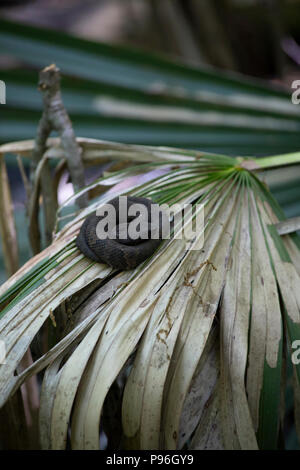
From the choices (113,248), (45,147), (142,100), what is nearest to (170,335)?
(113,248)

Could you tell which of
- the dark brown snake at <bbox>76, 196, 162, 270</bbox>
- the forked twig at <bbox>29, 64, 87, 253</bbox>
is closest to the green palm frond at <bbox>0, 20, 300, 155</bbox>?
the forked twig at <bbox>29, 64, 87, 253</bbox>

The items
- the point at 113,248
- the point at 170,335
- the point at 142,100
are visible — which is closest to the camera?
the point at 170,335

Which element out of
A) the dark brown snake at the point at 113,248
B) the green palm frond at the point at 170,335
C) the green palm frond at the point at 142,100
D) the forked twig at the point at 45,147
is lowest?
the green palm frond at the point at 170,335

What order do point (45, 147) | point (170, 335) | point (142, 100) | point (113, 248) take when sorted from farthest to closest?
point (142, 100) → point (45, 147) → point (113, 248) → point (170, 335)

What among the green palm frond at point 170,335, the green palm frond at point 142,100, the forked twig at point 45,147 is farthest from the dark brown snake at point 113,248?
the green palm frond at point 142,100

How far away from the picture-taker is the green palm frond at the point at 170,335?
4.41 feet

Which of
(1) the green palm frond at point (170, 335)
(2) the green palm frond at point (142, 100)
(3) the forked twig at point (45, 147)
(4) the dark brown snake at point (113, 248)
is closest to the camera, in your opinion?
(1) the green palm frond at point (170, 335)

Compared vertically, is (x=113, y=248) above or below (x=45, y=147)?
below

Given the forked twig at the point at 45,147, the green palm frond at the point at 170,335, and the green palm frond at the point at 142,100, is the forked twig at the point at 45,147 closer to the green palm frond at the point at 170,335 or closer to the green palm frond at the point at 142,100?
the green palm frond at the point at 170,335

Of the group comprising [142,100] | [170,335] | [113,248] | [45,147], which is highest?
[142,100]

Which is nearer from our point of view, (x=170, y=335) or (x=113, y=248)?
(x=170, y=335)

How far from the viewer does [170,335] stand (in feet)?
4.67

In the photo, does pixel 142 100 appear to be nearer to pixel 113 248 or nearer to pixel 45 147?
pixel 45 147
